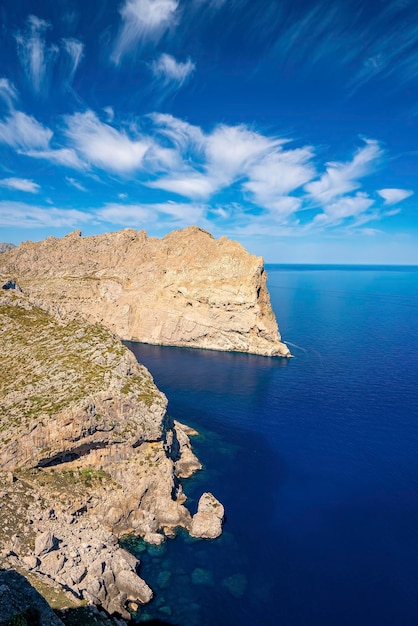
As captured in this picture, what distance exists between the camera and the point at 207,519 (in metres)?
61.6

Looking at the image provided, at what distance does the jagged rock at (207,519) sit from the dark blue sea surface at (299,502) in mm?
1705

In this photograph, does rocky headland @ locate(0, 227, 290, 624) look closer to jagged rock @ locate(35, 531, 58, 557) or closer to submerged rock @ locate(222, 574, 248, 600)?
jagged rock @ locate(35, 531, 58, 557)

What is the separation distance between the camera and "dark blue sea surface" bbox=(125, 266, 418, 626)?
4962cm

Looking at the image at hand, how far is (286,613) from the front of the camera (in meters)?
48.1

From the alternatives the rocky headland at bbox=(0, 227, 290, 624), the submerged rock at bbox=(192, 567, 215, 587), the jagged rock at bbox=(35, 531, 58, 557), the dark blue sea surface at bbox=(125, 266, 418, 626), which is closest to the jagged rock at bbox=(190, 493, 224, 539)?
the rocky headland at bbox=(0, 227, 290, 624)

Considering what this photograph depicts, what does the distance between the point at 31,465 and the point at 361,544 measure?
51626 mm

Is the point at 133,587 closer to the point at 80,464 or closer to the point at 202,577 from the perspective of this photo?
the point at 202,577

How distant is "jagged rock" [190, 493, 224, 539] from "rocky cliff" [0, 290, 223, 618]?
0.53 feet

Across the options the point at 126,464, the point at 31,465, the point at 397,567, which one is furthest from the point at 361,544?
the point at 31,465

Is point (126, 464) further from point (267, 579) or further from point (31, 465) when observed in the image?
point (267, 579)

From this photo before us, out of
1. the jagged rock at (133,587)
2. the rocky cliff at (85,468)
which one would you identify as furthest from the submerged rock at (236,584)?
the jagged rock at (133,587)

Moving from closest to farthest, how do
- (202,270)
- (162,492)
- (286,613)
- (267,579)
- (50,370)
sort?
(286,613)
(267,579)
(162,492)
(50,370)
(202,270)

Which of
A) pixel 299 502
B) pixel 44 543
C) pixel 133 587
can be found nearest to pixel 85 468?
pixel 44 543

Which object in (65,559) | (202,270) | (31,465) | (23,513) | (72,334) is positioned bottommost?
(65,559)
